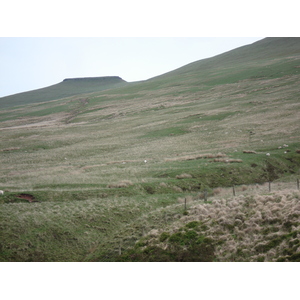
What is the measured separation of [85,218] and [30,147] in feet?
162

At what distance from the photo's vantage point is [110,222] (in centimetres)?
1992

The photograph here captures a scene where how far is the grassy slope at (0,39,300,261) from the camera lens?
59.1ft

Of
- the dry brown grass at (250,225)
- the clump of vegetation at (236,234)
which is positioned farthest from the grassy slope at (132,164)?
the dry brown grass at (250,225)

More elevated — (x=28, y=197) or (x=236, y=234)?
(x=28, y=197)

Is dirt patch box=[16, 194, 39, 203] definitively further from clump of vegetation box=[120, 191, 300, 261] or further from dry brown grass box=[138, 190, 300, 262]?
dry brown grass box=[138, 190, 300, 262]

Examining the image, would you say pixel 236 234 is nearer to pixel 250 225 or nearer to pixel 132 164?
pixel 250 225

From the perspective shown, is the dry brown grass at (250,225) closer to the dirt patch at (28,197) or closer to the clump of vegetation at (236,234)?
the clump of vegetation at (236,234)

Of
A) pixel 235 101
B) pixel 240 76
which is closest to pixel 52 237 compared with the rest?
pixel 235 101

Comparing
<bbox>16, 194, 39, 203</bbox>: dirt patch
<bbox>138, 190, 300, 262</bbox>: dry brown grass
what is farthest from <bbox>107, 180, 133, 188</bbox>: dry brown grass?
<bbox>138, 190, 300, 262</bbox>: dry brown grass

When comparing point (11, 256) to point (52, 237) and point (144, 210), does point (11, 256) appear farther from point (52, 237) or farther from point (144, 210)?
point (144, 210)

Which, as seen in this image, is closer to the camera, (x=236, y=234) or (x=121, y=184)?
(x=236, y=234)

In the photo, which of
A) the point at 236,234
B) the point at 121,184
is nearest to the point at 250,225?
the point at 236,234

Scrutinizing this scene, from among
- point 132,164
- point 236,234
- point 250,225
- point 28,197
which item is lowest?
point 236,234

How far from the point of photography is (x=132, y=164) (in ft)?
131
